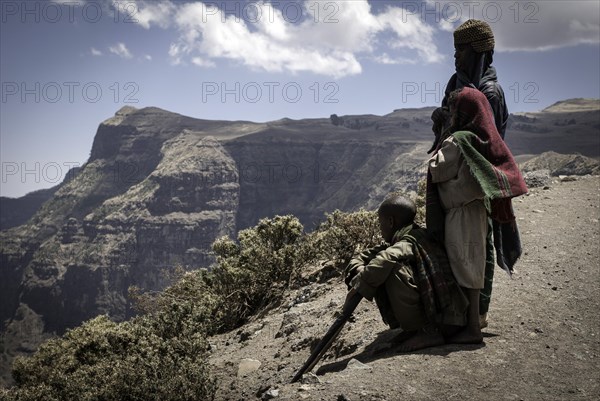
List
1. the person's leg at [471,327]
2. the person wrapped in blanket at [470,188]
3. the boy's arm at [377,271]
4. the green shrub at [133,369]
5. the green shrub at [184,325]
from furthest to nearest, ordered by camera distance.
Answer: the green shrub at [184,325], the green shrub at [133,369], the person's leg at [471,327], the person wrapped in blanket at [470,188], the boy's arm at [377,271]

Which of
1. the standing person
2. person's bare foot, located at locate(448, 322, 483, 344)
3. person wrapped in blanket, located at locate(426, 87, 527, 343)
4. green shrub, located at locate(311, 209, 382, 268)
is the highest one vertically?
the standing person

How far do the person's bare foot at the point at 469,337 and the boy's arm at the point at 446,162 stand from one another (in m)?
1.39

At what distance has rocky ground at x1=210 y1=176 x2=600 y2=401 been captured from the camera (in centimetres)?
447

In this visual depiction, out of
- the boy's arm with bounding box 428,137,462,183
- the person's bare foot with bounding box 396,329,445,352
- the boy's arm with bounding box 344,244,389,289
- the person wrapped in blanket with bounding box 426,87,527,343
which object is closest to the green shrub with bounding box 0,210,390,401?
the boy's arm with bounding box 344,244,389,289

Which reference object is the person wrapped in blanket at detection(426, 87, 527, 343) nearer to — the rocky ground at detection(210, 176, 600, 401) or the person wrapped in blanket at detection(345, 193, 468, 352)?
the person wrapped in blanket at detection(345, 193, 468, 352)

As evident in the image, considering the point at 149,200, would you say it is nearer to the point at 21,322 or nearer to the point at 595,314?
the point at 21,322

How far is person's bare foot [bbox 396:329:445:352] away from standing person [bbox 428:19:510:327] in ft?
1.71

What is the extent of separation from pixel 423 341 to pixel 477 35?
2.81m

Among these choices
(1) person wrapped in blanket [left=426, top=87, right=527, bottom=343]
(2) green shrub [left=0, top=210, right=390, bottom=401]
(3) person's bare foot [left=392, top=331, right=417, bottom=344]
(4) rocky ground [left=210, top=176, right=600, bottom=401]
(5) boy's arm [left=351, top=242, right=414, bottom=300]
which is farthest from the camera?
(2) green shrub [left=0, top=210, right=390, bottom=401]

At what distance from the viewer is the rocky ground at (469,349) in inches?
176

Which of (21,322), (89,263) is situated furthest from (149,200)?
(21,322)

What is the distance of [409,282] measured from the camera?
187 inches

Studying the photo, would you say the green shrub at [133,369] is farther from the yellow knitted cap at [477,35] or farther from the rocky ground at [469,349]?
the yellow knitted cap at [477,35]

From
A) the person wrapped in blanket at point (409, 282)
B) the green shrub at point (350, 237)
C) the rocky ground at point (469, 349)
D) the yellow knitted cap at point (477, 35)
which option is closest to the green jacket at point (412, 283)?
the person wrapped in blanket at point (409, 282)
